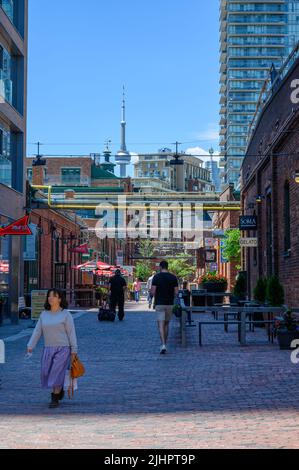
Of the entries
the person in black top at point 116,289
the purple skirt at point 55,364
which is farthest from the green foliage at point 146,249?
the purple skirt at point 55,364

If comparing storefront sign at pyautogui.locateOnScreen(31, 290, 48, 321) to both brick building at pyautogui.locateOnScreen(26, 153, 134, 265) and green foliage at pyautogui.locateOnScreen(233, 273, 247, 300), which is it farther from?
brick building at pyautogui.locateOnScreen(26, 153, 134, 265)

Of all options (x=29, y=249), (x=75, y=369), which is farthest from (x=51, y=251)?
(x=75, y=369)

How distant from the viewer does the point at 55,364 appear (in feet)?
34.8

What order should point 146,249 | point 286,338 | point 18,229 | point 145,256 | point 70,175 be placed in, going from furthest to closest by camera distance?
point 146,249, point 145,256, point 70,175, point 18,229, point 286,338

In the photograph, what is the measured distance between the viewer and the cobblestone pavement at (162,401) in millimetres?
8422

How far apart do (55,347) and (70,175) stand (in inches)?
3449

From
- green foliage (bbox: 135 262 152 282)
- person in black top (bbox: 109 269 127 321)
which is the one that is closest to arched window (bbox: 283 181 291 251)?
person in black top (bbox: 109 269 127 321)

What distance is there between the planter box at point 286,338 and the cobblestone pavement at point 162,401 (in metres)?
0.39

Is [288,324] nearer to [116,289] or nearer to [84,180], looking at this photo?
[116,289]

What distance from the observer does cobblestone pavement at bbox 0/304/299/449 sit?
27.6 feet

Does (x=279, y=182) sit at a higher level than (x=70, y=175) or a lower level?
lower

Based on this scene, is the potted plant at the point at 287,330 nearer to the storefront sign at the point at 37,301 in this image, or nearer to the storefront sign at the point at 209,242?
the storefront sign at the point at 37,301

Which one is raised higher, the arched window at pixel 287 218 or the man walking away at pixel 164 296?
the arched window at pixel 287 218
